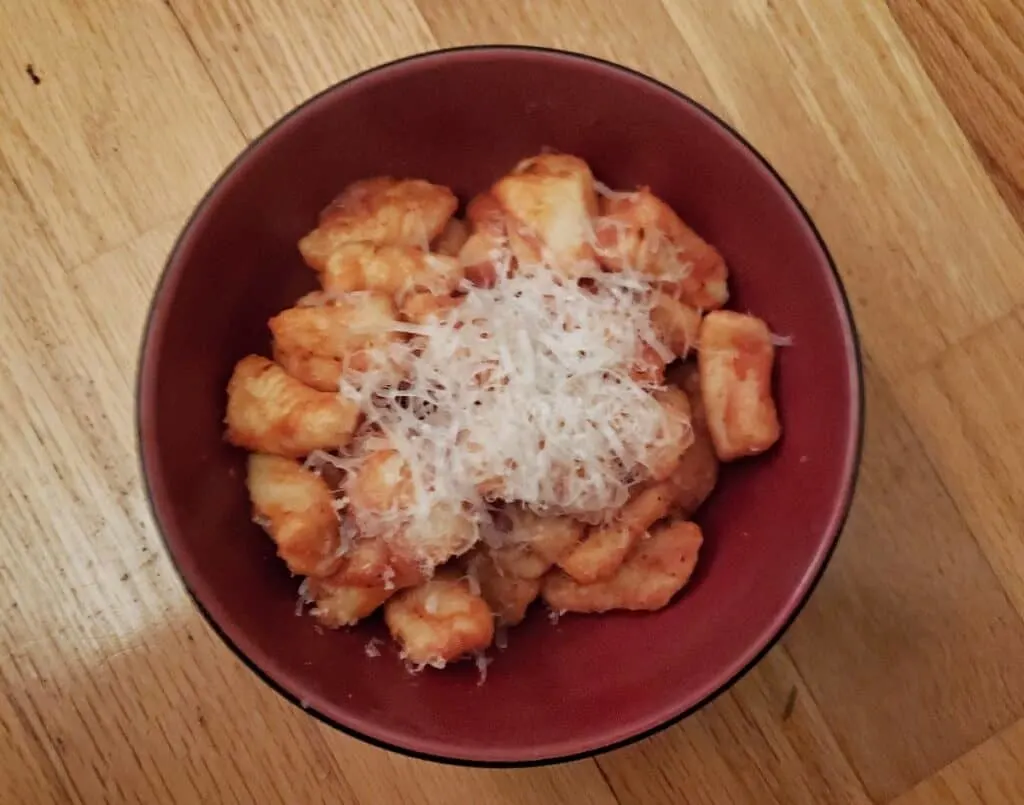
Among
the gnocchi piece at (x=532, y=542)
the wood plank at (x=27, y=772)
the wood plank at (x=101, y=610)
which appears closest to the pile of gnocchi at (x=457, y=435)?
the gnocchi piece at (x=532, y=542)

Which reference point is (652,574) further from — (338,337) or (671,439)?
(338,337)

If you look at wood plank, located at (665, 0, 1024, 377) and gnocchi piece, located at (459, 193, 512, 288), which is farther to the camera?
wood plank, located at (665, 0, 1024, 377)

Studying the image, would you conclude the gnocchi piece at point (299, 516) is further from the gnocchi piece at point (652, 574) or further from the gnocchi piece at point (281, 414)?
the gnocchi piece at point (652, 574)

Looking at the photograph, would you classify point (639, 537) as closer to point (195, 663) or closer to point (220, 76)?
point (195, 663)

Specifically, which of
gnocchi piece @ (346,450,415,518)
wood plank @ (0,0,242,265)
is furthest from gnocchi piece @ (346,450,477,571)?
wood plank @ (0,0,242,265)

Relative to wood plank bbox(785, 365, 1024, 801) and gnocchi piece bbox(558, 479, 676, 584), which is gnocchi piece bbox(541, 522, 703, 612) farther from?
wood plank bbox(785, 365, 1024, 801)

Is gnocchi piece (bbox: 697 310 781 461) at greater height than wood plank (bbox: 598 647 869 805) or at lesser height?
greater
